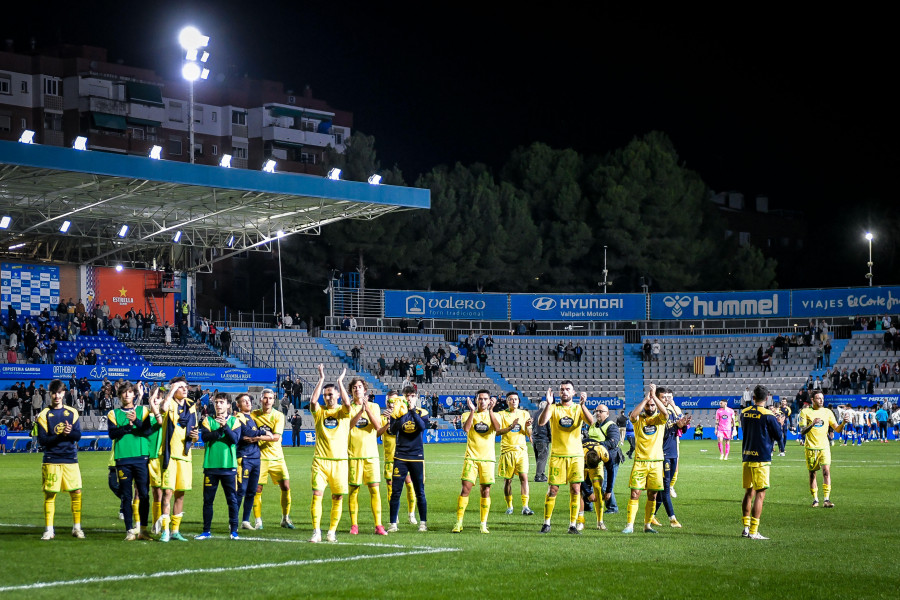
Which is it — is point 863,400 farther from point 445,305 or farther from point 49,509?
point 49,509

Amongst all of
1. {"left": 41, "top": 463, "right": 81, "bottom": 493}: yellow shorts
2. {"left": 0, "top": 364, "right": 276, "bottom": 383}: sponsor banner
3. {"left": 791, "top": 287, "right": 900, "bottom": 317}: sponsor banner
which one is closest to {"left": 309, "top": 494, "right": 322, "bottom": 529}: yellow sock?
{"left": 41, "top": 463, "right": 81, "bottom": 493}: yellow shorts

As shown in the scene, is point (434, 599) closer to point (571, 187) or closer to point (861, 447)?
point (861, 447)

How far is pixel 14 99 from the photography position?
75.2 m

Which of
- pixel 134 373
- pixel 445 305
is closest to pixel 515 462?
pixel 134 373

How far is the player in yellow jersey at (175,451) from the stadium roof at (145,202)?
86.9 feet

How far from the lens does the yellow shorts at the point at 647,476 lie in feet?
55.7

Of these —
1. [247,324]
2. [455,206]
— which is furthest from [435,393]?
[455,206]

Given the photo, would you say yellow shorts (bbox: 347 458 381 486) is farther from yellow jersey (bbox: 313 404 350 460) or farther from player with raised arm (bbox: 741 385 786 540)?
player with raised arm (bbox: 741 385 786 540)

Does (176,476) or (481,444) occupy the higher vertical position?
(481,444)

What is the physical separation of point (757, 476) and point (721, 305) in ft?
173

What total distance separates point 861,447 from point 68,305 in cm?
3733

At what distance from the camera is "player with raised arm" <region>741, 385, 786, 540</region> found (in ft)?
54.0

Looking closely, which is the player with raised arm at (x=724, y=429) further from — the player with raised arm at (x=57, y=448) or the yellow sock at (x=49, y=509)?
the yellow sock at (x=49, y=509)

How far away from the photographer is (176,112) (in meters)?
83.8
